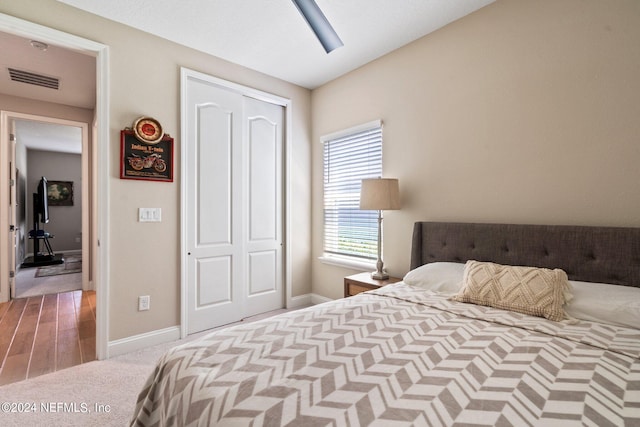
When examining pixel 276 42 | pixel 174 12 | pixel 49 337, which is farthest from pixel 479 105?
pixel 49 337

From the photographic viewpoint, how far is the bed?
83 centimetres

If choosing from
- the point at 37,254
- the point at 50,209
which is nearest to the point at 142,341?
the point at 37,254

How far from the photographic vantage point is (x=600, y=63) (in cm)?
179

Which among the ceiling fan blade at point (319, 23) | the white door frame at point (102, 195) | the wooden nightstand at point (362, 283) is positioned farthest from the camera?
the wooden nightstand at point (362, 283)

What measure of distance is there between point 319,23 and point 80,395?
306 cm

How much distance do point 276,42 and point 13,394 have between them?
3221mm

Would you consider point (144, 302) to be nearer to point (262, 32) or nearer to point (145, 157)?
point (145, 157)

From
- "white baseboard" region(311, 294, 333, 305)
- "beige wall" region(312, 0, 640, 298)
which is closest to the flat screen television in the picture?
"white baseboard" region(311, 294, 333, 305)

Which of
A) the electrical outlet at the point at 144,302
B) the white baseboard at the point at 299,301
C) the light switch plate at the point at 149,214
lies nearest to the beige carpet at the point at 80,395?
the electrical outlet at the point at 144,302

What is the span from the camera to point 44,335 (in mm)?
2812

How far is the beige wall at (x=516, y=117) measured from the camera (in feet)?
5.72

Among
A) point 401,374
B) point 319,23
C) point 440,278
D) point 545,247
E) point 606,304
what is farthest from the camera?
point 319,23

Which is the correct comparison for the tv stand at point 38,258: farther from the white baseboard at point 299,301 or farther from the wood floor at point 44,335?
the white baseboard at point 299,301

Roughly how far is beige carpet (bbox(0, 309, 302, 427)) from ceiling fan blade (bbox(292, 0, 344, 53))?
285 centimetres
